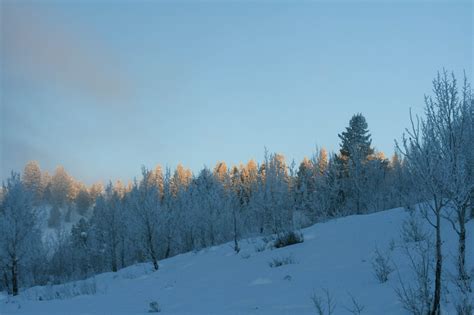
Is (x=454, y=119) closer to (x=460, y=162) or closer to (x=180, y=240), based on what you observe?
(x=460, y=162)

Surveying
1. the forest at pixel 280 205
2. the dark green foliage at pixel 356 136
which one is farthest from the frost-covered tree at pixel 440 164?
the dark green foliage at pixel 356 136

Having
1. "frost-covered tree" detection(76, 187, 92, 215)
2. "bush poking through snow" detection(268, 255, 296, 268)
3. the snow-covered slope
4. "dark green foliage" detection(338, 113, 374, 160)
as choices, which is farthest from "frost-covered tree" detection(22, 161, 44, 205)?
"bush poking through snow" detection(268, 255, 296, 268)

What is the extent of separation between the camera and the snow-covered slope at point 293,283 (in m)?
6.09

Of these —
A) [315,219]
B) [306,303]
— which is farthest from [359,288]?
[315,219]

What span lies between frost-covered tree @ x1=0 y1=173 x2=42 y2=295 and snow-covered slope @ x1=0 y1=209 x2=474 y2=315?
12.9m

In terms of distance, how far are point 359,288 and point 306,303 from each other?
1082 mm

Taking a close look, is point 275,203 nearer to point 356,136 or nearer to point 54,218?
point 356,136

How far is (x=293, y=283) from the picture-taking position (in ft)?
24.7

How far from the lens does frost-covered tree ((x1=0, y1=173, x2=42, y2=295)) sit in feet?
66.0

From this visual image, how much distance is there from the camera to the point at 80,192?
8475 cm

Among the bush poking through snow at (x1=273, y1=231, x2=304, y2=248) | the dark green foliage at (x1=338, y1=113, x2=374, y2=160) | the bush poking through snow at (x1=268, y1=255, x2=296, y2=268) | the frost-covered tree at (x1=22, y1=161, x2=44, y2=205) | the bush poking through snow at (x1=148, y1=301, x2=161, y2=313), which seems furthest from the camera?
the frost-covered tree at (x1=22, y1=161, x2=44, y2=205)

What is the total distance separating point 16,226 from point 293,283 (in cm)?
1928

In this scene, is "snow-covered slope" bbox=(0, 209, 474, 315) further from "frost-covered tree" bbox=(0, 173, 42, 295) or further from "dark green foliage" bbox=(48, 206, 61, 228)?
"dark green foliage" bbox=(48, 206, 61, 228)

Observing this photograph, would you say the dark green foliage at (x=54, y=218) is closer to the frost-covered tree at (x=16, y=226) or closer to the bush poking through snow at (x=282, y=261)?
the frost-covered tree at (x=16, y=226)
